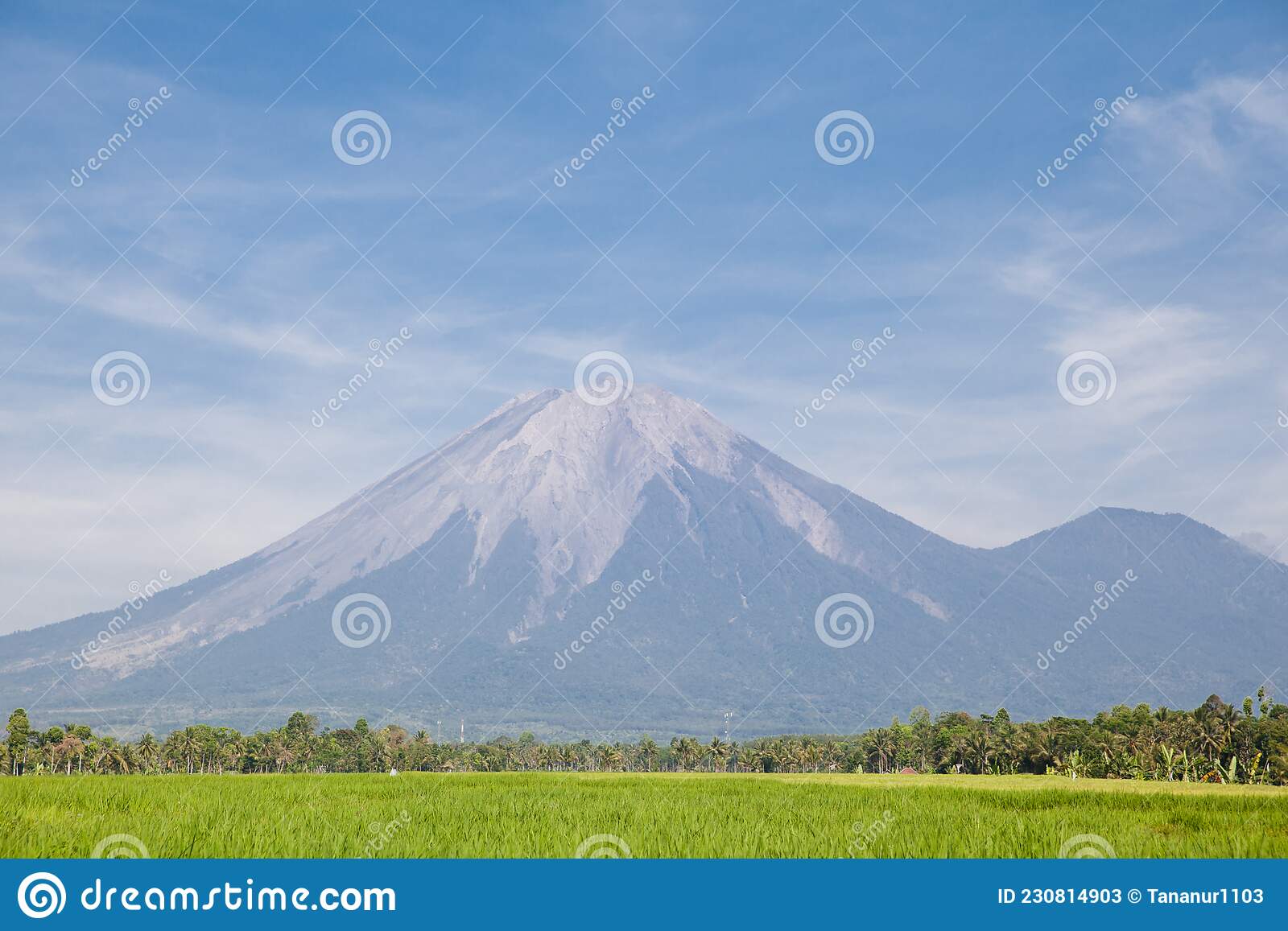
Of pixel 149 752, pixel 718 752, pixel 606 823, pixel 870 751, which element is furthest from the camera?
pixel 718 752

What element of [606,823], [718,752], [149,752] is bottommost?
[606,823]

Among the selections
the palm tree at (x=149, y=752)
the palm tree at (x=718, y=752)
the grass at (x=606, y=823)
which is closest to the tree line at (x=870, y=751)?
the palm tree at (x=149, y=752)

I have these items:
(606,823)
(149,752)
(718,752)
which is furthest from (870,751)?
(606,823)

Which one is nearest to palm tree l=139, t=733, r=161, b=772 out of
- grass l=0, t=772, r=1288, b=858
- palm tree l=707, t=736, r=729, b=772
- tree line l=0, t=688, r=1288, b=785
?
tree line l=0, t=688, r=1288, b=785

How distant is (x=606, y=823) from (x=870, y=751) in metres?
151

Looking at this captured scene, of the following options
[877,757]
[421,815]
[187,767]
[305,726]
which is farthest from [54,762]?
[421,815]

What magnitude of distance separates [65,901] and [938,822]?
8755 millimetres

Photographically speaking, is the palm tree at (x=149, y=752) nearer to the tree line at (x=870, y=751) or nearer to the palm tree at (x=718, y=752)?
the tree line at (x=870, y=751)

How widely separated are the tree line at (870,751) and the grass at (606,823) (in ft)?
209

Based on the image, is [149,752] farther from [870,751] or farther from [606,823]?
[606,823]

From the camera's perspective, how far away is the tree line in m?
96.1

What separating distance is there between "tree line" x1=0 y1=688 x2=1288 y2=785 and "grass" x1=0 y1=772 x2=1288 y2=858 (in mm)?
63572

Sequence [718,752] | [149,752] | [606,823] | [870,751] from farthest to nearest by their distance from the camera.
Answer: [718,752], [870,751], [149,752], [606,823]

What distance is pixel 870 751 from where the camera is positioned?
153 m
